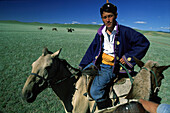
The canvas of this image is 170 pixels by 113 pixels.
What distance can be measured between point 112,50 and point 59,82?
149cm

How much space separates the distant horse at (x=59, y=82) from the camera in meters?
2.12

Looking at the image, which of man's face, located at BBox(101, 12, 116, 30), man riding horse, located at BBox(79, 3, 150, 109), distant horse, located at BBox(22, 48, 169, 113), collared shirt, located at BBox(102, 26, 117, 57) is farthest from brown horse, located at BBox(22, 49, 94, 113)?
man's face, located at BBox(101, 12, 116, 30)

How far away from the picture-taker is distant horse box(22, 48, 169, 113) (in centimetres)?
212

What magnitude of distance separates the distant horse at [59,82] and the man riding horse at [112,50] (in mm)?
334

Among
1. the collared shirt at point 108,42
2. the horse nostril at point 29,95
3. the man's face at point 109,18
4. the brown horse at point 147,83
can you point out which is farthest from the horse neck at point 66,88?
the man's face at point 109,18

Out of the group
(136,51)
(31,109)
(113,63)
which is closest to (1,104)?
(31,109)

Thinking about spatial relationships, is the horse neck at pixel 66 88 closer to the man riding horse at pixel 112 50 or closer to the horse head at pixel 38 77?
the horse head at pixel 38 77

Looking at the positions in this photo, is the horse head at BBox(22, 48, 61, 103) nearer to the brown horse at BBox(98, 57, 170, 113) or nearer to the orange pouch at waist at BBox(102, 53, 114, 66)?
the orange pouch at waist at BBox(102, 53, 114, 66)

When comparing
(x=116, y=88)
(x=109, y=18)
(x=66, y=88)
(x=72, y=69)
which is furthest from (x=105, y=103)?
(x=109, y=18)

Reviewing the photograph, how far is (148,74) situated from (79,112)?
1.74m

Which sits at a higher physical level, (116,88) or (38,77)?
(38,77)

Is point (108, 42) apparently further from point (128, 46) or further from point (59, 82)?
point (59, 82)

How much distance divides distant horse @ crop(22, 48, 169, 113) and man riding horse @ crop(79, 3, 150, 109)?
13.2 inches

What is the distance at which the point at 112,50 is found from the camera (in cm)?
277
